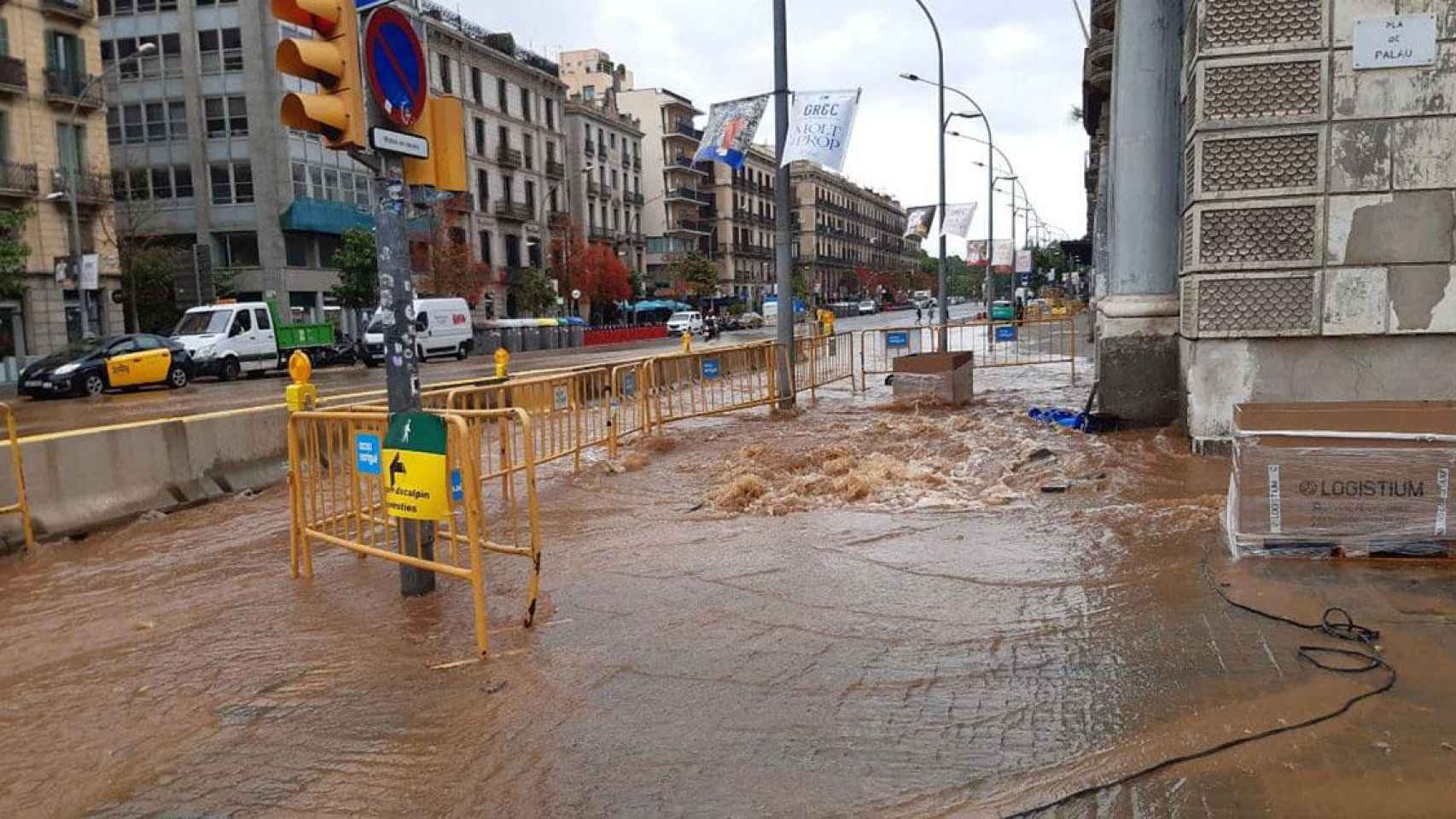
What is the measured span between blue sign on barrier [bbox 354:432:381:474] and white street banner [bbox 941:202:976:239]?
88.2 feet

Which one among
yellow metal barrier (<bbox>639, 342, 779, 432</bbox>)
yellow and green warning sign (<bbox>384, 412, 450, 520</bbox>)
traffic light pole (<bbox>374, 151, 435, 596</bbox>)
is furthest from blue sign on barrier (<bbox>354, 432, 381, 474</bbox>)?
yellow metal barrier (<bbox>639, 342, 779, 432</bbox>)

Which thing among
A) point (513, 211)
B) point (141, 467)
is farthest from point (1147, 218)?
point (513, 211)

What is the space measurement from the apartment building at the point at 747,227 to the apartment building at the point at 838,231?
11.6 ft

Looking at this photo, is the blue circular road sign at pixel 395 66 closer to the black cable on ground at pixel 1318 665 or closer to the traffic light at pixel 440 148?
the traffic light at pixel 440 148

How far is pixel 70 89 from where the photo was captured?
3803 cm

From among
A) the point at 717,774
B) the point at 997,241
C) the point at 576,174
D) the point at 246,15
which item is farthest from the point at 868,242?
the point at 717,774

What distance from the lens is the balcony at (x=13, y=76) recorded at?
35375mm

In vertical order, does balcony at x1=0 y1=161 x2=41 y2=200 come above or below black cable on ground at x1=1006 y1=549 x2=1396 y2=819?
above

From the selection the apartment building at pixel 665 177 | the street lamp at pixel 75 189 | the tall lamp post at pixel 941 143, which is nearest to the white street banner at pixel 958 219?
the tall lamp post at pixel 941 143

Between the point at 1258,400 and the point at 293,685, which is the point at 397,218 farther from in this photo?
the point at 1258,400

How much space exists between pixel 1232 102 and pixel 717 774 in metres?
8.37

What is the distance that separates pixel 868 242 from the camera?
147875 mm

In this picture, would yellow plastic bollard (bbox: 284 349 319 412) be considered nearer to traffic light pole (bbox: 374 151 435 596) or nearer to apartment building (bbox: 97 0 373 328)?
traffic light pole (bbox: 374 151 435 596)

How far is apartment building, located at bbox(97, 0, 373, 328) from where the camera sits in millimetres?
47812
